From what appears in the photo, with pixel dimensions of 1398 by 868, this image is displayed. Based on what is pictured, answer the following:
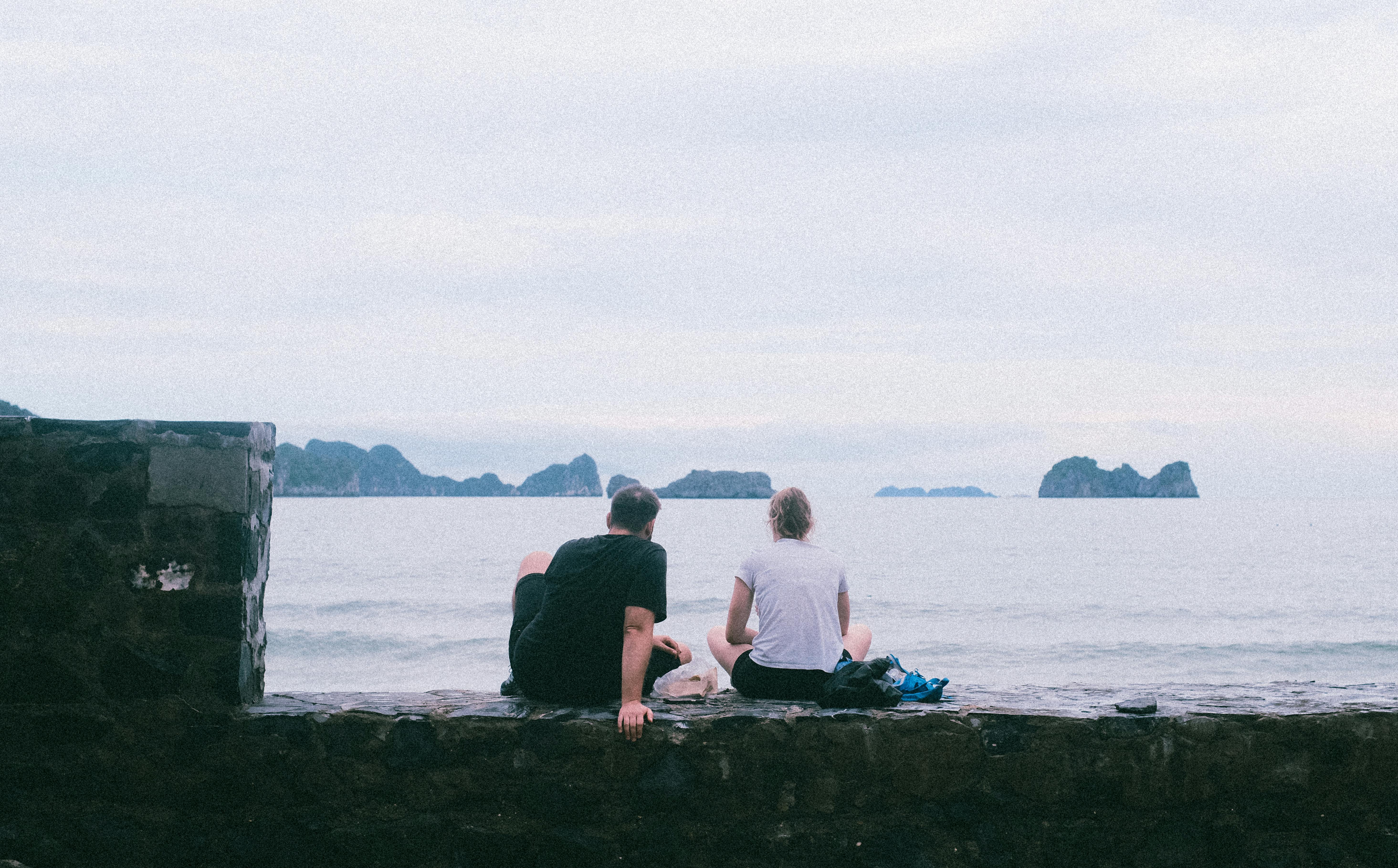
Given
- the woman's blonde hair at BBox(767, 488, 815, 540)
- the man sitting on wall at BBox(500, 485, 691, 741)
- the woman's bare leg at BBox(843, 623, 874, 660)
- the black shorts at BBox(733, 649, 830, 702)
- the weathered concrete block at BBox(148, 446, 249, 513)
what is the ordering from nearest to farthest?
the weathered concrete block at BBox(148, 446, 249, 513) < the man sitting on wall at BBox(500, 485, 691, 741) < the black shorts at BBox(733, 649, 830, 702) < the woman's blonde hair at BBox(767, 488, 815, 540) < the woman's bare leg at BBox(843, 623, 874, 660)

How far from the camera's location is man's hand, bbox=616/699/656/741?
10.5ft

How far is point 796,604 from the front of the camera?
390 centimetres

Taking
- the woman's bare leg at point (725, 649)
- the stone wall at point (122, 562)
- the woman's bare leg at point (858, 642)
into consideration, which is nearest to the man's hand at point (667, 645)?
the woman's bare leg at point (725, 649)

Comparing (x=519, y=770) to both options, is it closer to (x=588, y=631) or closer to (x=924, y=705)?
(x=588, y=631)

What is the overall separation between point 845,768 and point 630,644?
2.70 feet

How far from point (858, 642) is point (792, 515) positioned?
780mm

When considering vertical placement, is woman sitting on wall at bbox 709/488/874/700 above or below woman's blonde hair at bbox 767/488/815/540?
below

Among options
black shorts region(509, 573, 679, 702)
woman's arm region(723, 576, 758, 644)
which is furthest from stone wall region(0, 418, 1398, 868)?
woman's arm region(723, 576, 758, 644)

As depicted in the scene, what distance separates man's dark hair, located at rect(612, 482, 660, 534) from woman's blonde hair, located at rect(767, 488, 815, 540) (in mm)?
666

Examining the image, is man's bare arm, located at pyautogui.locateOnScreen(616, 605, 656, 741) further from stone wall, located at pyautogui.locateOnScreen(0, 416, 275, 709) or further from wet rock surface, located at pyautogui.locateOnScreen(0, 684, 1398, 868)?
stone wall, located at pyautogui.locateOnScreen(0, 416, 275, 709)

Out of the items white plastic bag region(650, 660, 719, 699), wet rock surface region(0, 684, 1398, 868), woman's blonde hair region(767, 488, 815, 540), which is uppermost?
woman's blonde hair region(767, 488, 815, 540)

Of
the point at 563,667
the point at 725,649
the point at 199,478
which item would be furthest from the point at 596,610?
the point at 199,478

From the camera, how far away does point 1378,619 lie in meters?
23.2

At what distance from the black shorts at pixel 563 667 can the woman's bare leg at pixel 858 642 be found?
0.86m
